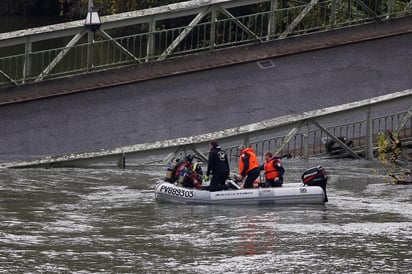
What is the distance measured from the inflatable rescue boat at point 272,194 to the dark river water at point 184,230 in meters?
0.24

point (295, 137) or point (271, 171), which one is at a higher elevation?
point (295, 137)

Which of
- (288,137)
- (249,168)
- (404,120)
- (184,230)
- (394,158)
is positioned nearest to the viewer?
(184,230)

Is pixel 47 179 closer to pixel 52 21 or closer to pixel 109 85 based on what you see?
pixel 109 85

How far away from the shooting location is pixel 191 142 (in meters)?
34.2

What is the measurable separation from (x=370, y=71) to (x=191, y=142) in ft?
22.5

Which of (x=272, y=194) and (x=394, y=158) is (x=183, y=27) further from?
(x=272, y=194)

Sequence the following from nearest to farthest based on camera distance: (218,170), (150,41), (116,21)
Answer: (218,170) → (116,21) → (150,41)

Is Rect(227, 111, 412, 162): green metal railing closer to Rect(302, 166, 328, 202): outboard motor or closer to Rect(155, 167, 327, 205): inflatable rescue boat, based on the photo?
Rect(155, 167, 327, 205): inflatable rescue boat

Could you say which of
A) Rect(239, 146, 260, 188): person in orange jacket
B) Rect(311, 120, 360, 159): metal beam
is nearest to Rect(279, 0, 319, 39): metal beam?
Rect(311, 120, 360, 159): metal beam

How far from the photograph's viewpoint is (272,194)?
29047mm

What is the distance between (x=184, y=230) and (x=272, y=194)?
3604 millimetres

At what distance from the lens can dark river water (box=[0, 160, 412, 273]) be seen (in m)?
22.5

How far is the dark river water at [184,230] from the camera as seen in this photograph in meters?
22.5

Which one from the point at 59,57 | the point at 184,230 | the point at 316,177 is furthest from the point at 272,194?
the point at 59,57
